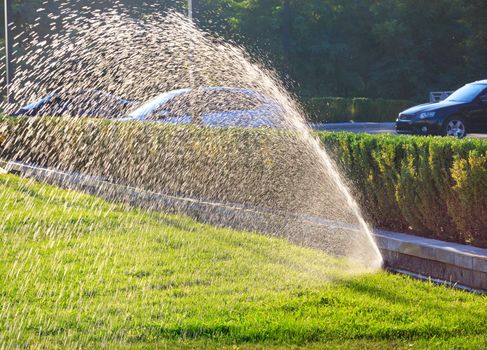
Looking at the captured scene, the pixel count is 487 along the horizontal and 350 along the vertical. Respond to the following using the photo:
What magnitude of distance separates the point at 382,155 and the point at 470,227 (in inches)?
53.6

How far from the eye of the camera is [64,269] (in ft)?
21.7

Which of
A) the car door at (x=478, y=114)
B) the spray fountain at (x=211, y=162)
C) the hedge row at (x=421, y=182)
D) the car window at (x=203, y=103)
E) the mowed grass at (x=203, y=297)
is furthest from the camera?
the car door at (x=478, y=114)

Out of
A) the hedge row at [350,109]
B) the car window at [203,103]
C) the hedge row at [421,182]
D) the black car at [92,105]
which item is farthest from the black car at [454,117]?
the hedge row at [421,182]

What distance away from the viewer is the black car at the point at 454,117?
61.4 ft

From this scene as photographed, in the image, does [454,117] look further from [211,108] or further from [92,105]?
[92,105]

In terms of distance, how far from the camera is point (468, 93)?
19.3 m

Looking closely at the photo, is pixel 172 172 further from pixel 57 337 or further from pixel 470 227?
pixel 57 337

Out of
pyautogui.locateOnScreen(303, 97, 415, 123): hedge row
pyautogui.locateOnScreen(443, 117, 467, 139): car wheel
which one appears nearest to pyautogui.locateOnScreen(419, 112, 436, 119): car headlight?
pyautogui.locateOnScreen(443, 117, 467, 139): car wheel

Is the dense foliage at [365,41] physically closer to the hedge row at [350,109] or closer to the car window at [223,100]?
the hedge row at [350,109]

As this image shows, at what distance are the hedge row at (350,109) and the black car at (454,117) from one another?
9.38 metres

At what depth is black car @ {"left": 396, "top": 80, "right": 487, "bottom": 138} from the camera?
1872 cm

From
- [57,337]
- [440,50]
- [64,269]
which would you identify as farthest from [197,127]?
[440,50]

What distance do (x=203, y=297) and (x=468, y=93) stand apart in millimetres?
15035

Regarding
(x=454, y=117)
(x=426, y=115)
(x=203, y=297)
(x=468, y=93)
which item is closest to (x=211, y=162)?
(x=203, y=297)
